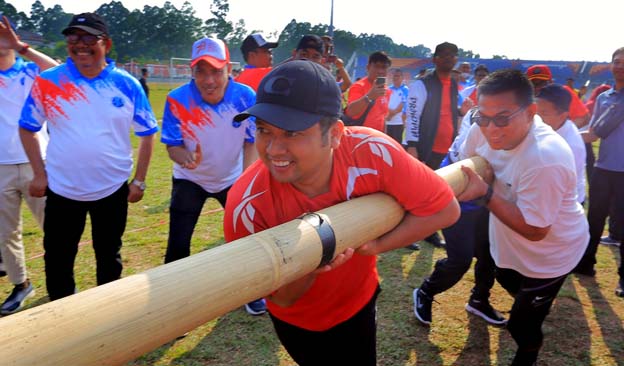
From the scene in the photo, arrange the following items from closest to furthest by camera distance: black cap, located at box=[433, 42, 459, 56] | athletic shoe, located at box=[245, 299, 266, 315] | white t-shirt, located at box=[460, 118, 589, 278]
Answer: white t-shirt, located at box=[460, 118, 589, 278] → athletic shoe, located at box=[245, 299, 266, 315] → black cap, located at box=[433, 42, 459, 56]

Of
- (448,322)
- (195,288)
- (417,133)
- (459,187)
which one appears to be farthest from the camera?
(417,133)

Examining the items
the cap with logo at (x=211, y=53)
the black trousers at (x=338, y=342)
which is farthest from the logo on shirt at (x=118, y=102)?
the black trousers at (x=338, y=342)

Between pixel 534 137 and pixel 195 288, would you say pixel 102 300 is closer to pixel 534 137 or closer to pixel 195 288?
pixel 195 288

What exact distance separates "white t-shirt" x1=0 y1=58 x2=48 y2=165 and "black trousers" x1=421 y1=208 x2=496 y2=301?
3.35 meters

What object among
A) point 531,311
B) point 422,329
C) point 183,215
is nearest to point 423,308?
point 422,329

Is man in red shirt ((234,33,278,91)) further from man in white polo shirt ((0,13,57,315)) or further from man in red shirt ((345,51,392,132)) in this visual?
man in white polo shirt ((0,13,57,315))

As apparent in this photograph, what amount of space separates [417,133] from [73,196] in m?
3.77

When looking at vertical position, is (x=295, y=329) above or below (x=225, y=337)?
above

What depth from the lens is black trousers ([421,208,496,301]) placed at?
3326 millimetres

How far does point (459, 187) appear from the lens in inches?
89.6

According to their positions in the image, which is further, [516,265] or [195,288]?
[516,265]

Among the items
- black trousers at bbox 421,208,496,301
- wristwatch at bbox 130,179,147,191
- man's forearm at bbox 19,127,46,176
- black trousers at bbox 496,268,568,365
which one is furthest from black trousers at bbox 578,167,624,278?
man's forearm at bbox 19,127,46,176

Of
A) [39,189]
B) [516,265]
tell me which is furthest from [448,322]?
[39,189]

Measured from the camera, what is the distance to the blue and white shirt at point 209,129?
336 centimetres
